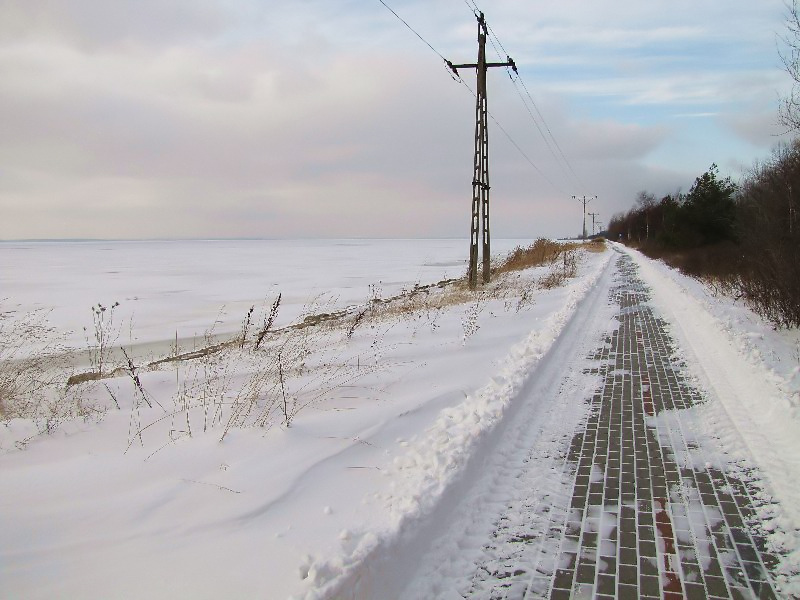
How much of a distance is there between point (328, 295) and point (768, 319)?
48.2 feet

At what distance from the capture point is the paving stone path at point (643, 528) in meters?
2.95

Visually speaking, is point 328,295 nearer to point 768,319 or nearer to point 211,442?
point 768,319

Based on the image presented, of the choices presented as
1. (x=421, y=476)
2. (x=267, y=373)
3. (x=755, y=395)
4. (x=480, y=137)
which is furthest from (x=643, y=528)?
(x=480, y=137)

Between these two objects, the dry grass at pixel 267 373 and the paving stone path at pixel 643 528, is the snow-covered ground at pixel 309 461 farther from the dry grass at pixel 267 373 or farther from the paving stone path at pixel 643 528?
the paving stone path at pixel 643 528

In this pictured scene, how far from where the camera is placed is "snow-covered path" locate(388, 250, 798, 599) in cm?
298

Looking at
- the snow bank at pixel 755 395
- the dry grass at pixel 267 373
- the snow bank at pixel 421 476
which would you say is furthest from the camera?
the dry grass at pixel 267 373

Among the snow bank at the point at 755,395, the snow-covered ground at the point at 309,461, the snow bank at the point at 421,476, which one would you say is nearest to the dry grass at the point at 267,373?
the snow-covered ground at the point at 309,461

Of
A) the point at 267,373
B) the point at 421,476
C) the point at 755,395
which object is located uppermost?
the point at 267,373

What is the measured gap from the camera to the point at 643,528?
3479 millimetres

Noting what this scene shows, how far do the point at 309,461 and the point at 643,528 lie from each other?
2464 mm

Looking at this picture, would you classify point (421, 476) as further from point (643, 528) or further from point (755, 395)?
point (755, 395)

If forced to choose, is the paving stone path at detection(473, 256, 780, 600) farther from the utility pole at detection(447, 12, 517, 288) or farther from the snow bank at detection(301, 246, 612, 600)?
the utility pole at detection(447, 12, 517, 288)

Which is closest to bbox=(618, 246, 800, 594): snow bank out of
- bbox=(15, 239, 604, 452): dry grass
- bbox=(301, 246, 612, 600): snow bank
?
bbox=(301, 246, 612, 600): snow bank

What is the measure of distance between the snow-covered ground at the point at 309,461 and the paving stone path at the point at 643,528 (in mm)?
317
